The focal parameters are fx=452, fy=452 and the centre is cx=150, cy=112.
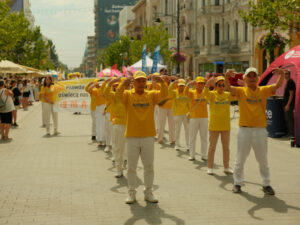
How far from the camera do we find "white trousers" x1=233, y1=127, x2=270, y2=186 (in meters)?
6.96

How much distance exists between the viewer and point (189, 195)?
22.6 ft

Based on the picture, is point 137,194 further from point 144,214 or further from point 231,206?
point 231,206

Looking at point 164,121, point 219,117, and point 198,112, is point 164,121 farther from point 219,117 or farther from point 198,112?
point 219,117

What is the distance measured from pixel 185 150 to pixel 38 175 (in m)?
4.29

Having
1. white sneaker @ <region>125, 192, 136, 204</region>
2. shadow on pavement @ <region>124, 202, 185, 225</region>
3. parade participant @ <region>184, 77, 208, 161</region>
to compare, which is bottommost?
shadow on pavement @ <region>124, 202, 185, 225</region>

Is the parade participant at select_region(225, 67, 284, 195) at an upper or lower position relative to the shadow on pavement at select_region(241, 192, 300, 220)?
upper

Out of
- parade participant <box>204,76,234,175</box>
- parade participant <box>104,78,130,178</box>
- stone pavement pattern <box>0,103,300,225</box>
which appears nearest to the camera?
stone pavement pattern <box>0,103,300,225</box>

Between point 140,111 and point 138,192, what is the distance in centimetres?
150

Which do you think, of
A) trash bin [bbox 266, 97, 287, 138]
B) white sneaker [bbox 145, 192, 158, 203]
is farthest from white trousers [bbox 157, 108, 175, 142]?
white sneaker [bbox 145, 192, 158, 203]

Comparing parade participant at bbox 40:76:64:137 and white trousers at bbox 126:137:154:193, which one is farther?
parade participant at bbox 40:76:64:137

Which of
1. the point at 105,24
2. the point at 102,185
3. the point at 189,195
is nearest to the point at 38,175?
the point at 102,185

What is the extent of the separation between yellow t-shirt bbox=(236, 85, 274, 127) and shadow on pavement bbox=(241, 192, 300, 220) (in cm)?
110

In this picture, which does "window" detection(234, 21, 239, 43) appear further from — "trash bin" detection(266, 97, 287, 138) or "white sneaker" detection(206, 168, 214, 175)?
"white sneaker" detection(206, 168, 214, 175)

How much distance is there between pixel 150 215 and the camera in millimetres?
5910
